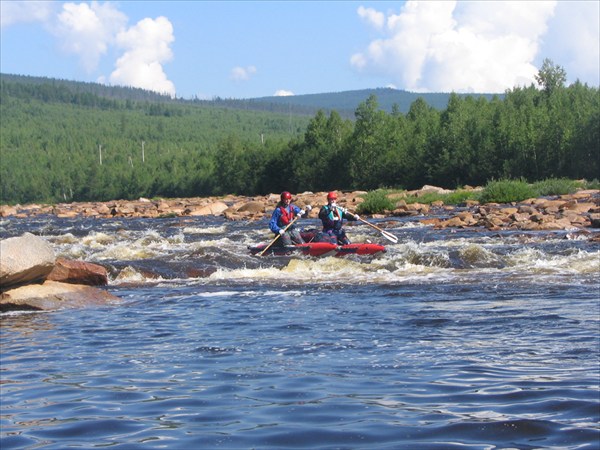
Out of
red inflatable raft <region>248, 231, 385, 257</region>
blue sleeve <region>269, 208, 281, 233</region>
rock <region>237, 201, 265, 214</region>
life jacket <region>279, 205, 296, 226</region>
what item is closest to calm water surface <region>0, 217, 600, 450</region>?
red inflatable raft <region>248, 231, 385, 257</region>

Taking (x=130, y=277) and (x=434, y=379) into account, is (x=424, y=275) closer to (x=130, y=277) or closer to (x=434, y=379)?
(x=130, y=277)

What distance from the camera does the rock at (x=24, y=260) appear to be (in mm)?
12812

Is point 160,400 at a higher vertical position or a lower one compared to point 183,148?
lower

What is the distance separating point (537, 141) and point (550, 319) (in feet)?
149

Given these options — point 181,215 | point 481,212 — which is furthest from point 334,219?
point 181,215

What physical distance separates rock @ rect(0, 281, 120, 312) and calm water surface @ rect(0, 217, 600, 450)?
45 cm

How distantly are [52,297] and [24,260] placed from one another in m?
0.81

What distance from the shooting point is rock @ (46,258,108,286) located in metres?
14.8

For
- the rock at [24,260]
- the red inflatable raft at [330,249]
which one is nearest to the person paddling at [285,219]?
the red inflatable raft at [330,249]

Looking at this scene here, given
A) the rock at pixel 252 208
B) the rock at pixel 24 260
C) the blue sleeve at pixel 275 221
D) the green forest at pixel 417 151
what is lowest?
the rock at pixel 24 260

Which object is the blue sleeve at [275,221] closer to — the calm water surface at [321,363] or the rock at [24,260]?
the calm water surface at [321,363]

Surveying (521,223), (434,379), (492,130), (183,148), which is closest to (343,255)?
(521,223)

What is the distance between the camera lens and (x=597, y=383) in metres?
7.08

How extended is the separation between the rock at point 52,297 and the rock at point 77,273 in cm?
42
